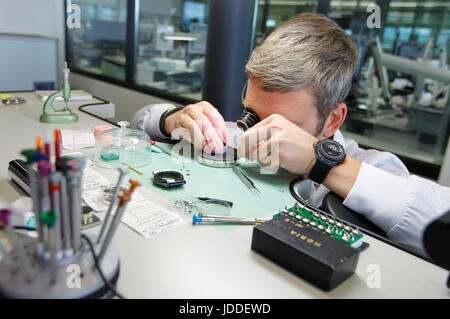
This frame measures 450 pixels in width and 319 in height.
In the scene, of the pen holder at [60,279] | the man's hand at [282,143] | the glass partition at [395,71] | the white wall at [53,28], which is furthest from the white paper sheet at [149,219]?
the white wall at [53,28]

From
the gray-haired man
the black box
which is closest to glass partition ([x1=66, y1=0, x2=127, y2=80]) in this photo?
the gray-haired man

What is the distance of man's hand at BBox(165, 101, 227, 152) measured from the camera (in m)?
1.12

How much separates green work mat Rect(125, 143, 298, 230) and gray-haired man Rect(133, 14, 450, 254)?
8cm

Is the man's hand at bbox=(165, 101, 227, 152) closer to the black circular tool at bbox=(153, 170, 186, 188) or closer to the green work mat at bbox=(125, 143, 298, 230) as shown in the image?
the green work mat at bbox=(125, 143, 298, 230)

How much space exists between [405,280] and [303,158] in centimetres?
40

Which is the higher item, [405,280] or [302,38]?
[302,38]

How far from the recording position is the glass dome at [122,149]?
42.8 inches

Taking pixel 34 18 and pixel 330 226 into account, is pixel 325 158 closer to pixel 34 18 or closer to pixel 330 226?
pixel 330 226

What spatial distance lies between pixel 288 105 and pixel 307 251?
586mm

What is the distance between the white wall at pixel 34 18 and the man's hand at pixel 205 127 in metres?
3.96

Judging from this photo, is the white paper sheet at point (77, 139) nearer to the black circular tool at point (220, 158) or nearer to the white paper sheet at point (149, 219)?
the black circular tool at point (220, 158)

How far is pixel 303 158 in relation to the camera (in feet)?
3.11
